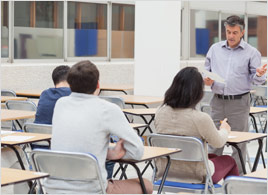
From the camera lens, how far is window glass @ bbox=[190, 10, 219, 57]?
1304 cm

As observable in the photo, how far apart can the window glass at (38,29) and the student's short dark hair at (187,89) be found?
Result: 608 centimetres

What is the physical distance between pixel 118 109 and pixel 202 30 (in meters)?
10.3

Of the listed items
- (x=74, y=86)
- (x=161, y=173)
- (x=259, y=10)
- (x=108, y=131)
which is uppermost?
(x=259, y=10)

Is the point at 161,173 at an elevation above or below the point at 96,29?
below

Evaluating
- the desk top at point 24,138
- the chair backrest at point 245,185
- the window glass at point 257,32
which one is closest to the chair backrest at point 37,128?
the desk top at point 24,138

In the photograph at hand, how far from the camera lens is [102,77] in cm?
1048

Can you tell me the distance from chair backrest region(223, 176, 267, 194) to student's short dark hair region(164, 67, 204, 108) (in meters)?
1.17

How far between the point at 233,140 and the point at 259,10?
11.2 meters

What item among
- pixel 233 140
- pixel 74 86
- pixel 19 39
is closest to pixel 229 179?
pixel 74 86

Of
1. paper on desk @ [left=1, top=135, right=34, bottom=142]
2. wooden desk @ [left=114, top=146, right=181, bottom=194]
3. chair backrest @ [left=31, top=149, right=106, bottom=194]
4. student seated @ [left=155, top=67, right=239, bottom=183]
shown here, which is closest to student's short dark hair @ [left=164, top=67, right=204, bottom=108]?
student seated @ [left=155, top=67, right=239, bottom=183]

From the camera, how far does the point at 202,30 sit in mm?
13328

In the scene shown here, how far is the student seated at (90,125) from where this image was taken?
3230 mm

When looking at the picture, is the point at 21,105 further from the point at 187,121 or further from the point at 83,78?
the point at 83,78

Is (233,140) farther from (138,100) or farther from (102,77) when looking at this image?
(102,77)
